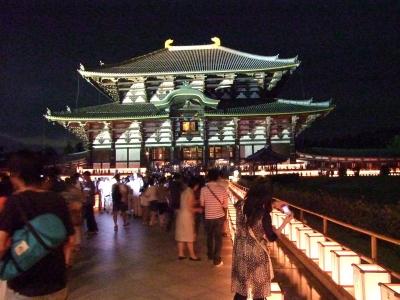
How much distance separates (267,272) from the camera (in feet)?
18.0

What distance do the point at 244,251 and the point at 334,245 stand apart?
329 cm

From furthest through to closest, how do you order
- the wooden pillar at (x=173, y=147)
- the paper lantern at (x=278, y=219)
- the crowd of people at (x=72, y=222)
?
the wooden pillar at (x=173, y=147) → the paper lantern at (x=278, y=219) → the crowd of people at (x=72, y=222)

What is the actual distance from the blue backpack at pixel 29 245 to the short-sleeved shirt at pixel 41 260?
0.16 feet

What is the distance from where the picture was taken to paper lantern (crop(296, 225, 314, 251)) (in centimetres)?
1023

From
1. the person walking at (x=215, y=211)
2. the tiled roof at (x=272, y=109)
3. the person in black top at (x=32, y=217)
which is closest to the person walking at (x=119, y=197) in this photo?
the person walking at (x=215, y=211)

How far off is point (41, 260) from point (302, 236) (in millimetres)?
7637

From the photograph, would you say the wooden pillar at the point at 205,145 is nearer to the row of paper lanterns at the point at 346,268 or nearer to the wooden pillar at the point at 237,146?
the wooden pillar at the point at 237,146

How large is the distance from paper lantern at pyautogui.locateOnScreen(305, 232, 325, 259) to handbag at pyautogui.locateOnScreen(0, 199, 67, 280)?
659 cm

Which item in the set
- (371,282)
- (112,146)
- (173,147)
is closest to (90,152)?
(112,146)

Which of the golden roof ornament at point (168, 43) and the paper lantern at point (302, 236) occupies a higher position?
the golden roof ornament at point (168, 43)

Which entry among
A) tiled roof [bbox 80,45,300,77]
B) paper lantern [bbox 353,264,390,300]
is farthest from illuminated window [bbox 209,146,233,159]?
paper lantern [bbox 353,264,390,300]

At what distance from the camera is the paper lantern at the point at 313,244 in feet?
30.4

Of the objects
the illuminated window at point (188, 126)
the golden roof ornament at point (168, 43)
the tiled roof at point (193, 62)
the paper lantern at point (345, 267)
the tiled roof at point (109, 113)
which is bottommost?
the paper lantern at point (345, 267)

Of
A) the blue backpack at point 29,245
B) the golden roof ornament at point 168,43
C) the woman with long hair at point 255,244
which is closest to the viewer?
the blue backpack at point 29,245
